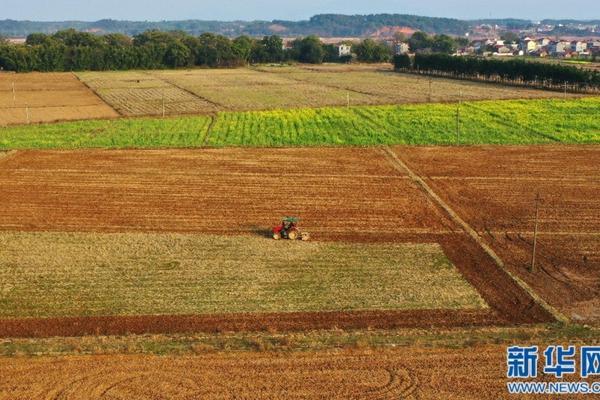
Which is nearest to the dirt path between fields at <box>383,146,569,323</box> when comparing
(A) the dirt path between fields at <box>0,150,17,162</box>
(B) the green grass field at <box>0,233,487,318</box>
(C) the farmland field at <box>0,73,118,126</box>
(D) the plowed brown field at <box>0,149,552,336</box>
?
(D) the plowed brown field at <box>0,149,552,336</box>

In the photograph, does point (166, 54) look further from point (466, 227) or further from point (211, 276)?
point (211, 276)

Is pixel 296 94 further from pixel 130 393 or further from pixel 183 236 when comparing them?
pixel 130 393

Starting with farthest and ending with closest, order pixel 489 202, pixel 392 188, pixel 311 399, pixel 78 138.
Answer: pixel 78 138, pixel 392 188, pixel 489 202, pixel 311 399

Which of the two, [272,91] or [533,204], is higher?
[272,91]

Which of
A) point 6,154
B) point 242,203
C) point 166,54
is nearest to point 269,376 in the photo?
point 242,203

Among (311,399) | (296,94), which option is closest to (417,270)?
(311,399)

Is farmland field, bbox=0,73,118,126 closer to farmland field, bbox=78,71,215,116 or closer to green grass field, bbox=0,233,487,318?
farmland field, bbox=78,71,215,116
